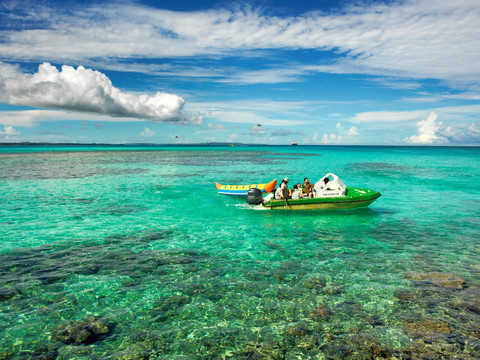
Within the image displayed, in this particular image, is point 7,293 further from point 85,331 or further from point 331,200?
point 331,200

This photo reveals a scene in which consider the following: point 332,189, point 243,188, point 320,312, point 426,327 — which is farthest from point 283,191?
point 426,327

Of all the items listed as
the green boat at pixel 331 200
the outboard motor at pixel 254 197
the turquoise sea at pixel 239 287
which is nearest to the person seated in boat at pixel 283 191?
the green boat at pixel 331 200

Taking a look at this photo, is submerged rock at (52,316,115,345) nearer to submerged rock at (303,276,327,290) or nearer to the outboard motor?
submerged rock at (303,276,327,290)

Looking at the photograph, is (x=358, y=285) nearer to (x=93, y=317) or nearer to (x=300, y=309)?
(x=300, y=309)

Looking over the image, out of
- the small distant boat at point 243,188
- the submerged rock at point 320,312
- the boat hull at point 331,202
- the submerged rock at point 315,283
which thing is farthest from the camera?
the small distant boat at point 243,188

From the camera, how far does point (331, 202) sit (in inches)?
758

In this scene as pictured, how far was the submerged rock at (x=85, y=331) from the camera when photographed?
6867 millimetres

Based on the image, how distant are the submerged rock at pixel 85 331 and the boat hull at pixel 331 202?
545 inches

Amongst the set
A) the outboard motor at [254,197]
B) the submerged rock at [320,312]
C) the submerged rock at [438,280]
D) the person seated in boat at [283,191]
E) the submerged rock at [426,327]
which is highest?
the person seated in boat at [283,191]

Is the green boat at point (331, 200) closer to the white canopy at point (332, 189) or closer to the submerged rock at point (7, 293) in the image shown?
the white canopy at point (332, 189)

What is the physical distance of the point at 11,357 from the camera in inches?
248

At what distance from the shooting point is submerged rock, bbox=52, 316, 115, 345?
22.5ft

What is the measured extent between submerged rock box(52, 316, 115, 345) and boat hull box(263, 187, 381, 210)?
45.5 feet

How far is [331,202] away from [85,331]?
613 inches
